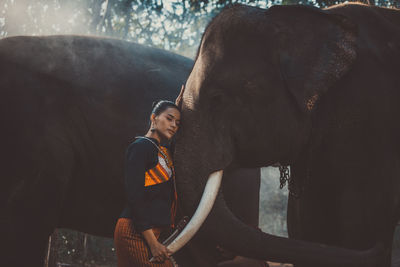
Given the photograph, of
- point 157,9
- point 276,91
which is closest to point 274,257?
point 276,91

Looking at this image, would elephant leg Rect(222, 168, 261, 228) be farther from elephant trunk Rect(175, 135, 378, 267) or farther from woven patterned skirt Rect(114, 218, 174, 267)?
woven patterned skirt Rect(114, 218, 174, 267)

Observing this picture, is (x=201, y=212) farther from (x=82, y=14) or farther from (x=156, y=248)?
(x=82, y=14)

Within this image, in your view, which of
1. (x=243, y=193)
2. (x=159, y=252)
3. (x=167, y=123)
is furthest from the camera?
(x=243, y=193)

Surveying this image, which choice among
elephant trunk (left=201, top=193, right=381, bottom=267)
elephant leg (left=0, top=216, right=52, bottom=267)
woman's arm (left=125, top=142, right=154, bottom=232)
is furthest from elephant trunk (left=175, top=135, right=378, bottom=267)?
elephant leg (left=0, top=216, right=52, bottom=267)

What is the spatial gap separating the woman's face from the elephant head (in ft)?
0.16

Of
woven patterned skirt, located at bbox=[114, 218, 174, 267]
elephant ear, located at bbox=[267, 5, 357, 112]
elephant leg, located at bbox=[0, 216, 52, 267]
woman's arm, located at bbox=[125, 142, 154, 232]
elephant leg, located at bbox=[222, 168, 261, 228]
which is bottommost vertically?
elephant leg, located at bbox=[0, 216, 52, 267]

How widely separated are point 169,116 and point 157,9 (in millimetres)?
10340

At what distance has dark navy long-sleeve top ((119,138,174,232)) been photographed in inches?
78.7

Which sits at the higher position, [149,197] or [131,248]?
[149,197]

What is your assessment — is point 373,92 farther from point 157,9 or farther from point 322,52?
point 157,9

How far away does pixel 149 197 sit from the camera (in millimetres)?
2076

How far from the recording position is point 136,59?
10.3 ft

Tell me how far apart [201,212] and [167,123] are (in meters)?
0.47

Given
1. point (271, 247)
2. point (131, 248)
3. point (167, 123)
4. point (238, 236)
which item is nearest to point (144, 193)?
point (131, 248)
